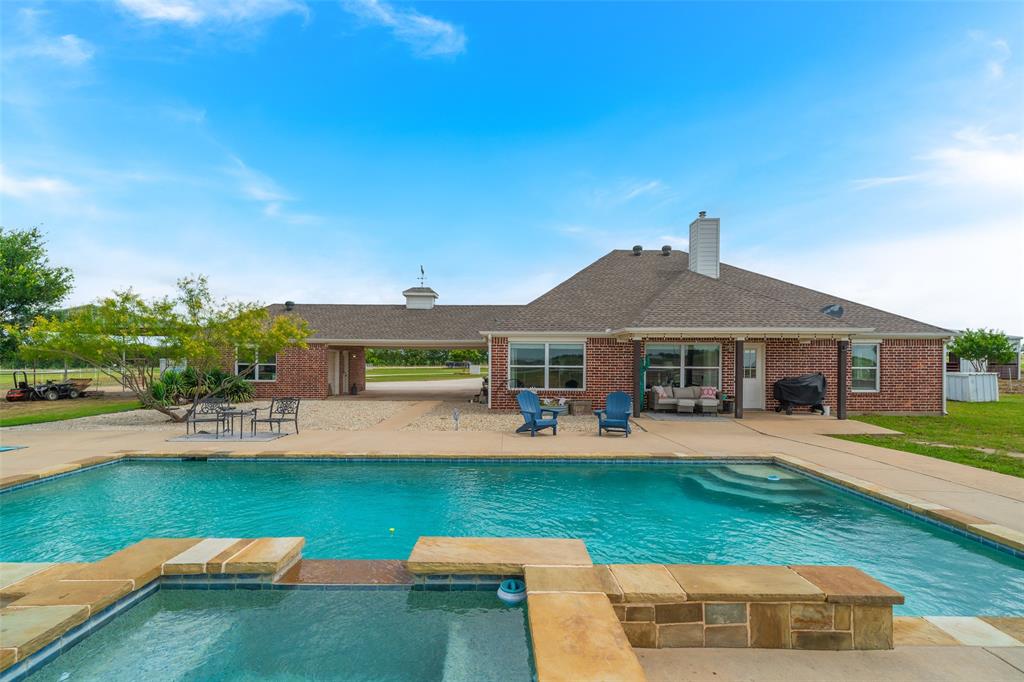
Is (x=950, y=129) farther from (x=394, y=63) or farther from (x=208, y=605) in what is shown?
(x=208, y=605)

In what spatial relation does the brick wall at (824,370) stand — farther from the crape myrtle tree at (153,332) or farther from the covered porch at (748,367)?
the crape myrtle tree at (153,332)

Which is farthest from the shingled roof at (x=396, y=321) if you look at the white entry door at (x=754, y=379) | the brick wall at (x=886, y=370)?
the brick wall at (x=886, y=370)

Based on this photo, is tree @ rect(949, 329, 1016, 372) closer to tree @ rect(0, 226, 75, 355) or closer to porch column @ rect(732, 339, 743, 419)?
porch column @ rect(732, 339, 743, 419)

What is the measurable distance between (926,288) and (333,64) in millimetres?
21677

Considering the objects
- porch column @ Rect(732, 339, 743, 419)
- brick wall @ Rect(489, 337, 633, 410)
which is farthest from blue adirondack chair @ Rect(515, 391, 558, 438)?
porch column @ Rect(732, 339, 743, 419)

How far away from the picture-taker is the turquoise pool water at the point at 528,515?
4.69m

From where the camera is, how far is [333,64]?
570 inches

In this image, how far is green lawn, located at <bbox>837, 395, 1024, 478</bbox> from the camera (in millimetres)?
8211

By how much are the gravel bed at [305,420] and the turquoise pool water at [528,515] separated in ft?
13.8

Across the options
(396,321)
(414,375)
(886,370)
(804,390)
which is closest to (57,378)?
(414,375)

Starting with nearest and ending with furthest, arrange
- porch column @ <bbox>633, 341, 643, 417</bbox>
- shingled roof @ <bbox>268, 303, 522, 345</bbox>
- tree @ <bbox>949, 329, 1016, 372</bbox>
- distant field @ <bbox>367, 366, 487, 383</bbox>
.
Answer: porch column @ <bbox>633, 341, 643, 417</bbox> → shingled roof @ <bbox>268, 303, 522, 345</bbox> → tree @ <bbox>949, 329, 1016, 372</bbox> → distant field @ <bbox>367, 366, 487, 383</bbox>

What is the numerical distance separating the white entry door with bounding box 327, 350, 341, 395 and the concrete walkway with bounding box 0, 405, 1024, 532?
34.6 feet

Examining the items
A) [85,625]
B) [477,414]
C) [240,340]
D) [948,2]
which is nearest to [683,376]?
[477,414]

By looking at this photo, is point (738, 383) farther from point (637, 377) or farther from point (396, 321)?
point (396, 321)
